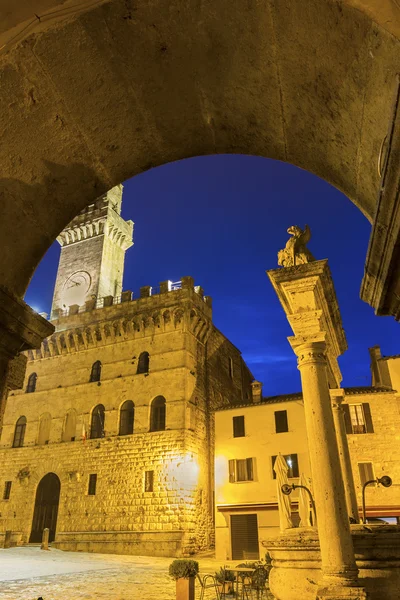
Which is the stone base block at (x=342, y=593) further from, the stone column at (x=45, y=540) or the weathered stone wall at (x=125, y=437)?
the stone column at (x=45, y=540)

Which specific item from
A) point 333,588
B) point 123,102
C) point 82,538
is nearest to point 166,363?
point 82,538

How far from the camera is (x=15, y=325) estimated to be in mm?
4070

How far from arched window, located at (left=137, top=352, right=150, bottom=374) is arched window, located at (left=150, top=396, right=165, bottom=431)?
6.29 ft

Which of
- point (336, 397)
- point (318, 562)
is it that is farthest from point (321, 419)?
point (336, 397)

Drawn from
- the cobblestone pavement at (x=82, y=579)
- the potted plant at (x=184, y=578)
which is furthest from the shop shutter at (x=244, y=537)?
the potted plant at (x=184, y=578)

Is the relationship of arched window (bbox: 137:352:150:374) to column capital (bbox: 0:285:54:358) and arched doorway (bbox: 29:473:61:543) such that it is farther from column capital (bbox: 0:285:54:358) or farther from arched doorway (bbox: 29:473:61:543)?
column capital (bbox: 0:285:54:358)

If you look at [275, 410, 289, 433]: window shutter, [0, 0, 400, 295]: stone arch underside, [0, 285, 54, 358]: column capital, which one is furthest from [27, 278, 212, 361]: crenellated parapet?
[0, 0, 400, 295]: stone arch underside

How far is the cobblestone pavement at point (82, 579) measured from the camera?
9.44 m

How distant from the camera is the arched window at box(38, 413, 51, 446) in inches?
1022

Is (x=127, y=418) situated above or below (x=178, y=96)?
above

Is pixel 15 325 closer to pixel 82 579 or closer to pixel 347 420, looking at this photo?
pixel 82 579

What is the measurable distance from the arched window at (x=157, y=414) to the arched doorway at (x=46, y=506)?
21.4ft

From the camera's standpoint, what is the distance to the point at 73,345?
27.1m

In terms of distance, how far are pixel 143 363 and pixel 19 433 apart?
368 inches
